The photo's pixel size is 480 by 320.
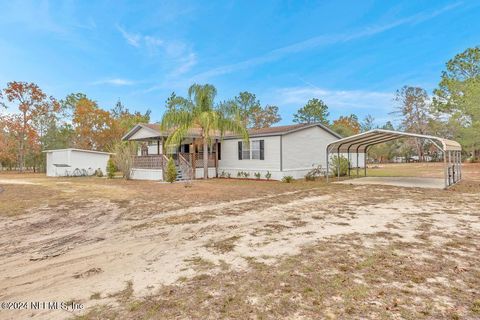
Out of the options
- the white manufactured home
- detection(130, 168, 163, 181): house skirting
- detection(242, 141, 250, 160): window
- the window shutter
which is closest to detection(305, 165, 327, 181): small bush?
the white manufactured home

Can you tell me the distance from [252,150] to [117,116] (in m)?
28.4

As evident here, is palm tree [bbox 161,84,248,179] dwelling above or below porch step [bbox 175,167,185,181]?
above

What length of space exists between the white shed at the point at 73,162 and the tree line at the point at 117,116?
18.6ft

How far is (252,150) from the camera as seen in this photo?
1856 cm

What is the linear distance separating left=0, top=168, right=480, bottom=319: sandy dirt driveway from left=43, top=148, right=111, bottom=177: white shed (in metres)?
18.3

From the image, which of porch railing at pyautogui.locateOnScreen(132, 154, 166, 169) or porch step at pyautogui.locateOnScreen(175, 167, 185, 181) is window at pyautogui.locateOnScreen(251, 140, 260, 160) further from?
porch railing at pyautogui.locateOnScreen(132, 154, 166, 169)

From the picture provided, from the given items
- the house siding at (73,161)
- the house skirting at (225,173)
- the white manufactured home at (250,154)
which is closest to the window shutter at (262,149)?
the white manufactured home at (250,154)

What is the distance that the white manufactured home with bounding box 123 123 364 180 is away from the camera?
17328mm

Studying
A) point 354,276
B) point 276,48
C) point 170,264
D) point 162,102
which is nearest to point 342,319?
point 354,276

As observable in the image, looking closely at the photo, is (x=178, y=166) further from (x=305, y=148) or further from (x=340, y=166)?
(x=340, y=166)

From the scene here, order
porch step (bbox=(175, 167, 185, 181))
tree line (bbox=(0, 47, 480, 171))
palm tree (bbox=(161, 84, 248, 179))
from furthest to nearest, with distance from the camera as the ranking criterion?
1. tree line (bbox=(0, 47, 480, 171))
2. porch step (bbox=(175, 167, 185, 181))
3. palm tree (bbox=(161, 84, 248, 179))

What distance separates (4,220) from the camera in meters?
6.83

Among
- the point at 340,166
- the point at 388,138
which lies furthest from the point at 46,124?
the point at 388,138

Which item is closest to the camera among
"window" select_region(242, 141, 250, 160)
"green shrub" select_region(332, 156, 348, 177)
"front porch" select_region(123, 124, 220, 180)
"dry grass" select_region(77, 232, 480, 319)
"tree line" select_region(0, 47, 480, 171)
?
"dry grass" select_region(77, 232, 480, 319)
